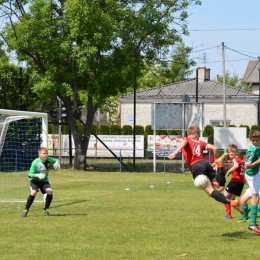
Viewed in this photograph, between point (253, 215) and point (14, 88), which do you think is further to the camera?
point (14, 88)

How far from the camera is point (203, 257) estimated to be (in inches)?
360

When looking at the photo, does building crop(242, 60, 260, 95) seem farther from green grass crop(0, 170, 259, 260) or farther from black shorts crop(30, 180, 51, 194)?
black shorts crop(30, 180, 51, 194)

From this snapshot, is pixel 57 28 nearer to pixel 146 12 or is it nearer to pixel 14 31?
pixel 14 31

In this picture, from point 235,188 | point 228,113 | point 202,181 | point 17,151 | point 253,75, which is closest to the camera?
point 202,181

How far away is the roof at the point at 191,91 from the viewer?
206 feet

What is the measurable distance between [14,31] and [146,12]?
6526 millimetres

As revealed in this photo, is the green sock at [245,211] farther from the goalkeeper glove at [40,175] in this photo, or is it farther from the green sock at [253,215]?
the goalkeeper glove at [40,175]

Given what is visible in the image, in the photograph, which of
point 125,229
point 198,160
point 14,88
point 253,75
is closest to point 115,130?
point 14,88

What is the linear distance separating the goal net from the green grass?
1.82m

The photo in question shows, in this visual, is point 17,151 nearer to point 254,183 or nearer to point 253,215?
point 254,183

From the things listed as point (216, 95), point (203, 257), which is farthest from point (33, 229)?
point (216, 95)

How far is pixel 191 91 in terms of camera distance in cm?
6494


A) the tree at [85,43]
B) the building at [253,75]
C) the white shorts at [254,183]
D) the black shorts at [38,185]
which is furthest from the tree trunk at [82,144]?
the building at [253,75]

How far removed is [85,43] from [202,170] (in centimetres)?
2087
